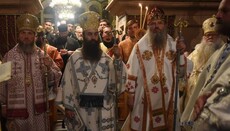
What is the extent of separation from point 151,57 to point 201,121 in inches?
103

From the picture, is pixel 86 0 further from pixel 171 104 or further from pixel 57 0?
pixel 171 104

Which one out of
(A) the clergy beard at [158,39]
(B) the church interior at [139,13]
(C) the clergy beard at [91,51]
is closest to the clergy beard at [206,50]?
(A) the clergy beard at [158,39]

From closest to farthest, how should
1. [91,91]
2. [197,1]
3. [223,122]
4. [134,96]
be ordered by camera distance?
[223,122]
[91,91]
[134,96]
[197,1]

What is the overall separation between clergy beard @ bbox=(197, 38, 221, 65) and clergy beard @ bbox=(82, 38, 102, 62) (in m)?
1.80

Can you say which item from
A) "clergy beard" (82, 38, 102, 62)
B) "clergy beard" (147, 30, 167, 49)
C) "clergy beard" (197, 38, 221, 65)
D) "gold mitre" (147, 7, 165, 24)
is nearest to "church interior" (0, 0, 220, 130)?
"clergy beard" (197, 38, 221, 65)

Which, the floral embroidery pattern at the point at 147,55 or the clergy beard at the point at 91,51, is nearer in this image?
the clergy beard at the point at 91,51

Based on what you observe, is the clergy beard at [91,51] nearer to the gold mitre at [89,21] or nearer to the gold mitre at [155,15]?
the gold mitre at [89,21]

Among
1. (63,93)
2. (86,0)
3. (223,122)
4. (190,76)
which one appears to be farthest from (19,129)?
(86,0)

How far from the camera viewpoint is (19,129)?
15.3 ft

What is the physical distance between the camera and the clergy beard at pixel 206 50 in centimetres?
557

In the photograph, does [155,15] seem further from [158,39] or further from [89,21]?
[89,21]

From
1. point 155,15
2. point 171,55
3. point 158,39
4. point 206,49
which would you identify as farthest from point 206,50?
point 155,15

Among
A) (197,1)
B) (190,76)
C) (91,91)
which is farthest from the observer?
(197,1)

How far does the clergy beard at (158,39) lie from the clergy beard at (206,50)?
806 mm
